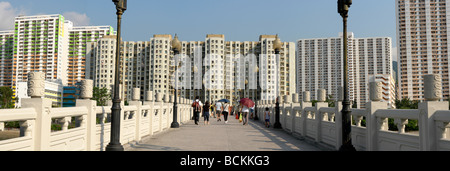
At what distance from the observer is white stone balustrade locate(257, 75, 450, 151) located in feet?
17.9

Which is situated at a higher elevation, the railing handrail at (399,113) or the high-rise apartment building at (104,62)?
the high-rise apartment building at (104,62)

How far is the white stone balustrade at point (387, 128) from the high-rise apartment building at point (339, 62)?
487 feet

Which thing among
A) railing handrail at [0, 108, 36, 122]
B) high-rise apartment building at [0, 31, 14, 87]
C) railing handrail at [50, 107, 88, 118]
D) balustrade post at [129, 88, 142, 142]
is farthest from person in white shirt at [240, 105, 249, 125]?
high-rise apartment building at [0, 31, 14, 87]

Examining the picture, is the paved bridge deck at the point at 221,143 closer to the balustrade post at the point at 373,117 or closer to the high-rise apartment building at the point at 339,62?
the balustrade post at the point at 373,117

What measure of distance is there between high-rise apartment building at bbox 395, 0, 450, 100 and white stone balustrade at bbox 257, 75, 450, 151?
4701 inches

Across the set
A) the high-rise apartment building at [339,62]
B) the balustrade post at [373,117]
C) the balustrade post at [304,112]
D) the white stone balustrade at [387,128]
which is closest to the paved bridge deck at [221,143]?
the balustrade post at [304,112]

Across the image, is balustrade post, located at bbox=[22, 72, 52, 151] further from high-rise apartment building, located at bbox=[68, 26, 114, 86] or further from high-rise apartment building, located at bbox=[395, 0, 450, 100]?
high-rise apartment building, located at bbox=[68, 26, 114, 86]

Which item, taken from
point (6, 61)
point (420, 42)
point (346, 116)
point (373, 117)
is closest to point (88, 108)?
point (346, 116)

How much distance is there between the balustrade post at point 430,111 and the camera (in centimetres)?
548

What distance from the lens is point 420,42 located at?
384 feet

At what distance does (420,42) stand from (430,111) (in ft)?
424
